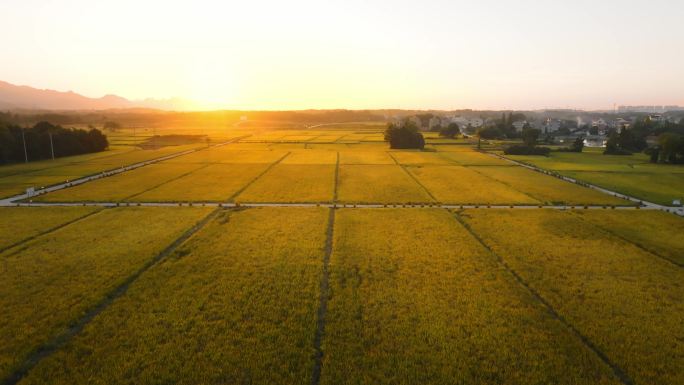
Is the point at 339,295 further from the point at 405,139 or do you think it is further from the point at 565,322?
the point at 405,139

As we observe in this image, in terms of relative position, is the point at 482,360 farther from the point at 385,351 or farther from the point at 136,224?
the point at 136,224

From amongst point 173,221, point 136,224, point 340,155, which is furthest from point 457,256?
point 340,155

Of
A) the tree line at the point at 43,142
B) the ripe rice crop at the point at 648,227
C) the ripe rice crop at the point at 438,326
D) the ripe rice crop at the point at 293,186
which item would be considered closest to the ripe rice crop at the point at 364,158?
the ripe rice crop at the point at 293,186

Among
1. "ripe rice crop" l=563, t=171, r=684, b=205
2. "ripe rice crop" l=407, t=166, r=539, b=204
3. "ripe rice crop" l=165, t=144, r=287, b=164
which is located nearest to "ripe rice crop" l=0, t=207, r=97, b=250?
"ripe rice crop" l=407, t=166, r=539, b=204

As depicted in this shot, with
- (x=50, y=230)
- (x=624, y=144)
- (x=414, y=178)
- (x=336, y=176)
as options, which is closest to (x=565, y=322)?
(x=50, y=230)

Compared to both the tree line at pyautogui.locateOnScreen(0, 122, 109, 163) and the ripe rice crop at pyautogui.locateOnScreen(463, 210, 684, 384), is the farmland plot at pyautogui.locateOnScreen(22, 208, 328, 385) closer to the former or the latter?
the ripe rice crop at pyautogui.locateOnScreen(463, 210, 684, 384)

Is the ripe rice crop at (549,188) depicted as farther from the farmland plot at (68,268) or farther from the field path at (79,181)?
the field path at (79,181)
